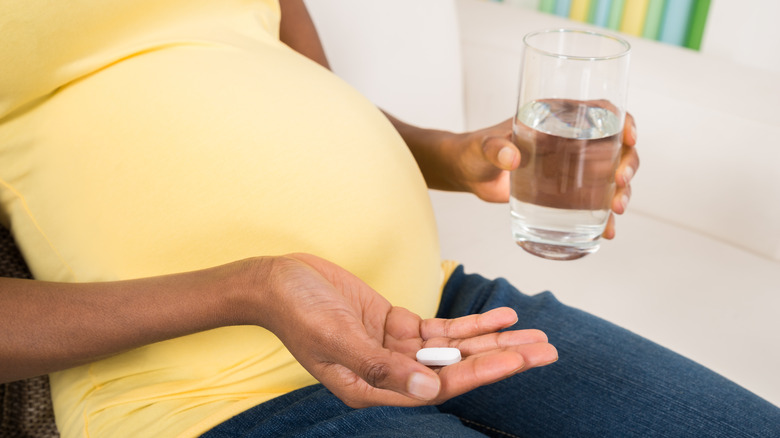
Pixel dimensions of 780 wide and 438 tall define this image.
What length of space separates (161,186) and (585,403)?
1.55 ft

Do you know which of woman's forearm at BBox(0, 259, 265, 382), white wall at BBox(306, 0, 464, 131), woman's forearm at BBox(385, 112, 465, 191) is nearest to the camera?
woman's forearm at BBox(0, 259, 265, 382)

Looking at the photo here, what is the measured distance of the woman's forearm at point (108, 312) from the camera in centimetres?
62

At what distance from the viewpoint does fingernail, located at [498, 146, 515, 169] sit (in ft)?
2.49

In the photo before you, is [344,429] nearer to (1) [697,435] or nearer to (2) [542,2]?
(1) [697,435]

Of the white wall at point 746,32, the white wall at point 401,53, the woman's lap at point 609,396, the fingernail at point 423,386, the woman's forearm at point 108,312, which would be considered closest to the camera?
the fingernail at point 423,386

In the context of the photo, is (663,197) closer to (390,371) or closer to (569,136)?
(569,136)

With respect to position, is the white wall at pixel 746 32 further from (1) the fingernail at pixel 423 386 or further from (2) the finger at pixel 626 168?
(1) the fingernail at pixel 423 386

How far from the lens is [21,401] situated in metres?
0.77

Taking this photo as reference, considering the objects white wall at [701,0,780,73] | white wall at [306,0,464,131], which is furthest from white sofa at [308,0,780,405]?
white wall at [701,0,780,73]

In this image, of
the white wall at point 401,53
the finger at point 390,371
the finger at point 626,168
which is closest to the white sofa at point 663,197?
the white wall at point 401,53

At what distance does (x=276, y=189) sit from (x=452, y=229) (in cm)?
64

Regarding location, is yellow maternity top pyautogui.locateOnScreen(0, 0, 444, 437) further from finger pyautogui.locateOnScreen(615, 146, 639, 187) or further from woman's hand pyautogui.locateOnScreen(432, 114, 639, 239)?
finger pyautogui.locateOnScreen(615, 146, 639, 187)

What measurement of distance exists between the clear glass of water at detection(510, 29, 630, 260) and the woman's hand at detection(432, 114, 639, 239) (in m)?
0.02

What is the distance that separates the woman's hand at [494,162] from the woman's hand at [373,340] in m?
0.21
